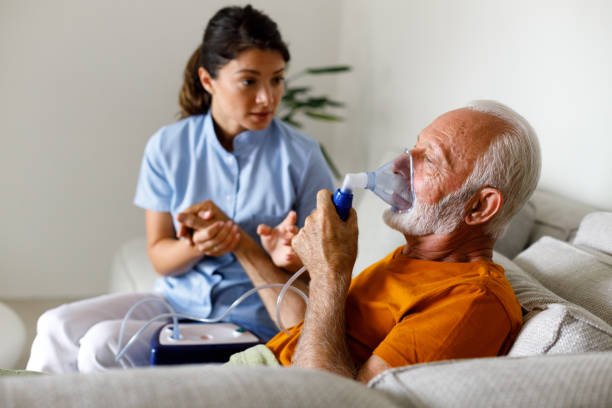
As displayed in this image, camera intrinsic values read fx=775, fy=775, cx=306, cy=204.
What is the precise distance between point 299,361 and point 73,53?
257cm

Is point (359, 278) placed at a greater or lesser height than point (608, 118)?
lesser

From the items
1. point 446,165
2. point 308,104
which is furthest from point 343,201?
point 308,104

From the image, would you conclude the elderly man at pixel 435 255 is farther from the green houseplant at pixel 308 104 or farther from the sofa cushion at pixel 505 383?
the green houseplant at pixel 308 104

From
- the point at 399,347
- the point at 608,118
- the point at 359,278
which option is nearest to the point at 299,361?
the point at 399,347

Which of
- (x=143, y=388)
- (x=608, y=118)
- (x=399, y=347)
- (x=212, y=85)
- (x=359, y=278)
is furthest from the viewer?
(x=212, y=85)

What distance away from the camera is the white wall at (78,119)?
11.2 feet

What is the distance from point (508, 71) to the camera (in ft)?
7.68

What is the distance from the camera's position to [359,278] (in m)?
1.57

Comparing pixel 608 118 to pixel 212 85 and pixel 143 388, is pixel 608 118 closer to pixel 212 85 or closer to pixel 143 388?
pixel 212 85

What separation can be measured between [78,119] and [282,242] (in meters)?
1.93

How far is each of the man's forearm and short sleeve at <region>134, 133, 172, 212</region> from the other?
898 millimetres

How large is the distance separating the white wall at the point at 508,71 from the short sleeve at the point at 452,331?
800mm

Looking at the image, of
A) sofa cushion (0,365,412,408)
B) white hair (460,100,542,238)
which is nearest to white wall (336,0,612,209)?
white hair (460,100,542,238)

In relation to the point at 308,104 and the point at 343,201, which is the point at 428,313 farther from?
the point at 308,104
